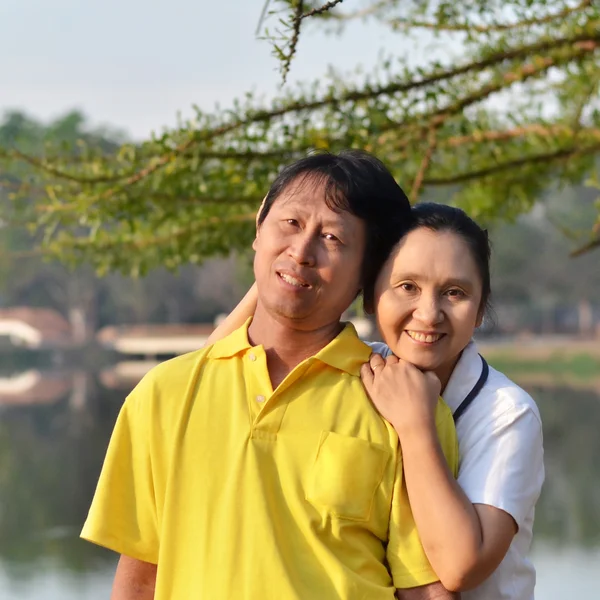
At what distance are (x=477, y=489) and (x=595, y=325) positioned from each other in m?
31.5

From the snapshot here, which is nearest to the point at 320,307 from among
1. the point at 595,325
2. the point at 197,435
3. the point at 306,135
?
the point at 197,435

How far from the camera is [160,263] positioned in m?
3.35

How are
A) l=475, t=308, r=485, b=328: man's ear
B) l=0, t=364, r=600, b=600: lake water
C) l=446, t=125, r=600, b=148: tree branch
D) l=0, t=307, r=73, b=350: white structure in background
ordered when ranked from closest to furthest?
1. l=475, t=308, r=485, b=328: man's ear
2. l=446, t=125, r=600, b=148: tree branch
3. l=0, t=364, r=600, b=600: lake water
4. l=0, t=307, r=73, b=350: white structure in background

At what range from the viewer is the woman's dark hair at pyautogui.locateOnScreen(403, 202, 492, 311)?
4.99 feet

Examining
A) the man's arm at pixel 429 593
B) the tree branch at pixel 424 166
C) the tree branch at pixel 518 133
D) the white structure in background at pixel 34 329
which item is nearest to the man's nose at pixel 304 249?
the man's arm at pixel 429 593

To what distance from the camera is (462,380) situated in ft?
5.06

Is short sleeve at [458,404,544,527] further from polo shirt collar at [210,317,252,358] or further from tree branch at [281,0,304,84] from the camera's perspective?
tree branch at [281,0,304,84]

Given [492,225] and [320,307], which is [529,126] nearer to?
[492,225]

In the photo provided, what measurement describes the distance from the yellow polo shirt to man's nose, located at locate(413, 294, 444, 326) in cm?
11

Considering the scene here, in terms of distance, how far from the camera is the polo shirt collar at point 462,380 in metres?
1.53

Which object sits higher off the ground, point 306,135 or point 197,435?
point 306,135

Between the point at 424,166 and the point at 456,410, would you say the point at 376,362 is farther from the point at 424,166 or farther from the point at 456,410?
the point at 424,166

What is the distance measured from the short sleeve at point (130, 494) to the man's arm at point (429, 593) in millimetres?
343

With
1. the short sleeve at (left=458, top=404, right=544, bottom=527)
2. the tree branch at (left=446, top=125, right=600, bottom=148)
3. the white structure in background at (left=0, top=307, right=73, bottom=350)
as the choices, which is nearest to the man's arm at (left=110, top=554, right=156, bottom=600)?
the short sleeve at (left=458, top=404, right=544, bottom=527)
